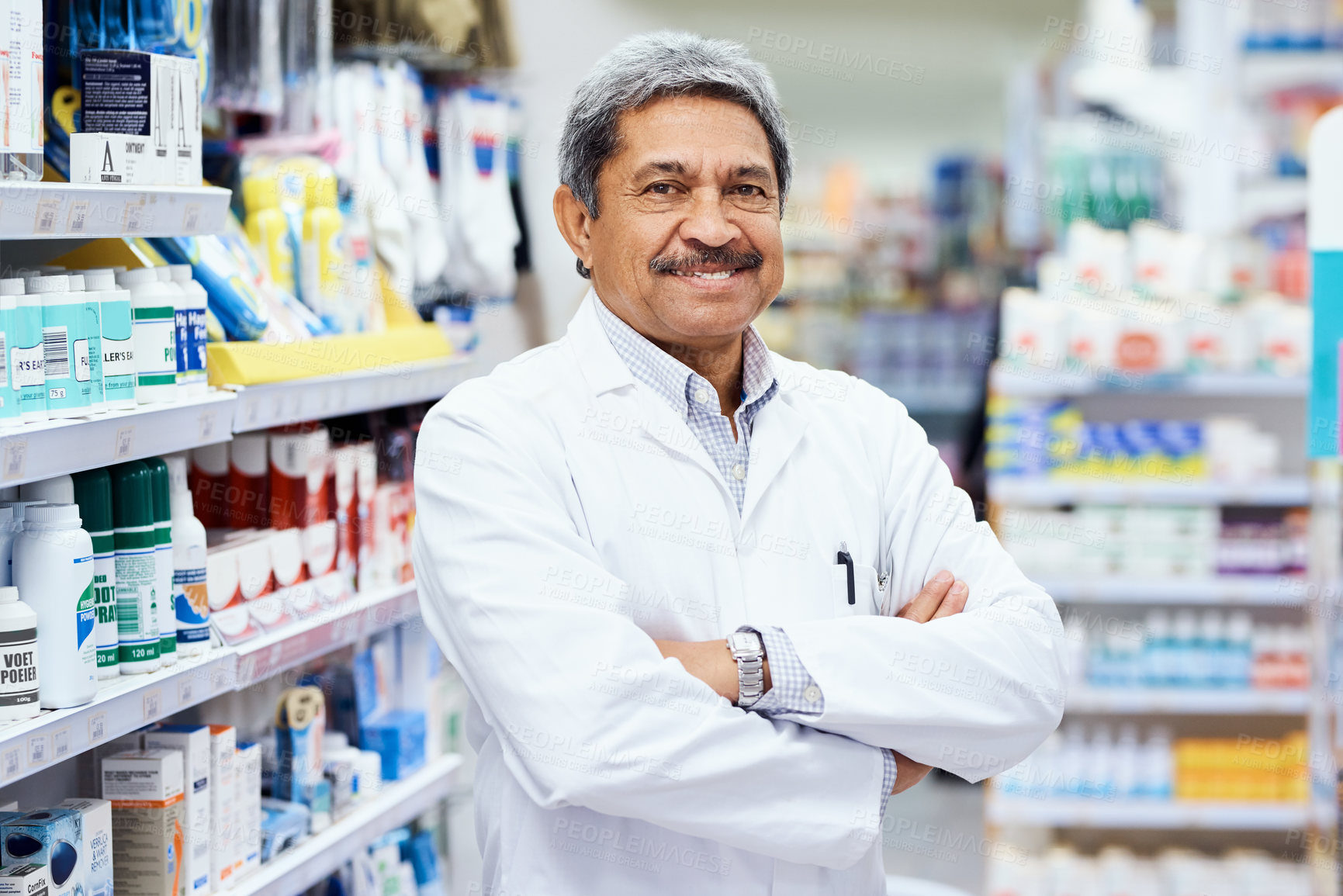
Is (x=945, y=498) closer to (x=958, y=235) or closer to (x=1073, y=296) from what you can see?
(x=1073, y=296)

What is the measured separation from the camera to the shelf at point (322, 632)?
226cm

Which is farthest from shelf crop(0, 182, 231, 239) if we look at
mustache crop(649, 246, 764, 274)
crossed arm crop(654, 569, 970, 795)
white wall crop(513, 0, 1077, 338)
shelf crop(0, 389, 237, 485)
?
white wall crop(513, 0, 1077, 338)

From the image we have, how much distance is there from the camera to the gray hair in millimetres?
1905

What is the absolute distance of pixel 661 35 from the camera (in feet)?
6.49

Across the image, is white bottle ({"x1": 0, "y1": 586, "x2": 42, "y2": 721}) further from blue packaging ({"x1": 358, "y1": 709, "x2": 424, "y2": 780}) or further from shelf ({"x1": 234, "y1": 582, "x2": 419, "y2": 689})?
blue packaging ({"x1": 358, "y1": 709, "x2": 424, "y2": 780})

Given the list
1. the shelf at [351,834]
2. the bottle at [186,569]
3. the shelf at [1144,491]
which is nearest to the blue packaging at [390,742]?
the shelf at [351,834]

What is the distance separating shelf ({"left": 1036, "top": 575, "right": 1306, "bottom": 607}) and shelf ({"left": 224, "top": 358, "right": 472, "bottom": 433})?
7.68 feet

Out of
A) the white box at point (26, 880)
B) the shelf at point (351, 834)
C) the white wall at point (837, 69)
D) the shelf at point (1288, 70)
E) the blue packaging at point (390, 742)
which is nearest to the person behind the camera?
the white box at point (26, 880)

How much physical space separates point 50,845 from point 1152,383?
358 cm

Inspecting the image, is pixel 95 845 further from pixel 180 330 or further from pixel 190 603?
pixel 180 330

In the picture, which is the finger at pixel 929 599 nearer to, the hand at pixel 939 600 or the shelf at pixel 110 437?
the hand at pixel 939 600

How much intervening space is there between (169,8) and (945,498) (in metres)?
1.52

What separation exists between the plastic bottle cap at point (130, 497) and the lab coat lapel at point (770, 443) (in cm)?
87

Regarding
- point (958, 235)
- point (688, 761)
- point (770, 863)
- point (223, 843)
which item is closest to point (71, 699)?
point (223, 843)
